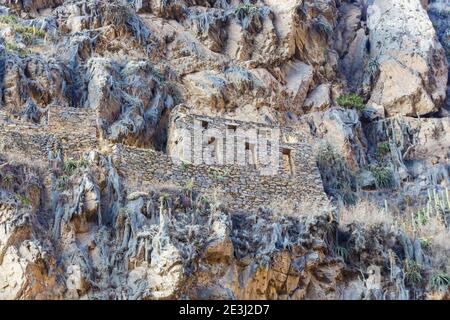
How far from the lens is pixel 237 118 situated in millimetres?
25125

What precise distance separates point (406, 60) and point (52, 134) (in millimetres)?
16298

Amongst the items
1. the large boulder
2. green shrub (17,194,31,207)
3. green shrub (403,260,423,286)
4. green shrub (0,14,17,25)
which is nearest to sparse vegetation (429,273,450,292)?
green shrub (403,260,423,286)

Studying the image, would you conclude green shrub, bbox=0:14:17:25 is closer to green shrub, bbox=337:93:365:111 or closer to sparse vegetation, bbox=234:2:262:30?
sparse vegetation, bbox=234:2:262:30

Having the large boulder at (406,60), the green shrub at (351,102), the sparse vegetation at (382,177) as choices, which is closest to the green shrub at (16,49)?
the green shrub at (351,102)

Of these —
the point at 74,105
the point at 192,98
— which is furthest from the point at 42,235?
the point at 192,98

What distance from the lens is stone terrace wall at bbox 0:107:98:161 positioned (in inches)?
728

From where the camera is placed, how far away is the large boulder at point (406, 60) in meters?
29.0

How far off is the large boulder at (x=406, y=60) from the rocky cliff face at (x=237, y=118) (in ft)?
0.24

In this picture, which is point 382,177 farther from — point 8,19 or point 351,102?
point 8,19

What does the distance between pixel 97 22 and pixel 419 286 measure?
15.8 m

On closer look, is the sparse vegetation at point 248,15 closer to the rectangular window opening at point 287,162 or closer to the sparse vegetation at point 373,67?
the sparse vegetation at point 373,67

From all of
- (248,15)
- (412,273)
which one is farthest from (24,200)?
(248,15)

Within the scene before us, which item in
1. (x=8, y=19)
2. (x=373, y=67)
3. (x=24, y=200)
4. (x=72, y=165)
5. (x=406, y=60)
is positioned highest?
(x=8, y=19)

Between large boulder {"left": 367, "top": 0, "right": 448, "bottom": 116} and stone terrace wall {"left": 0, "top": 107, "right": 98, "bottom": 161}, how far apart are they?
532 inches
